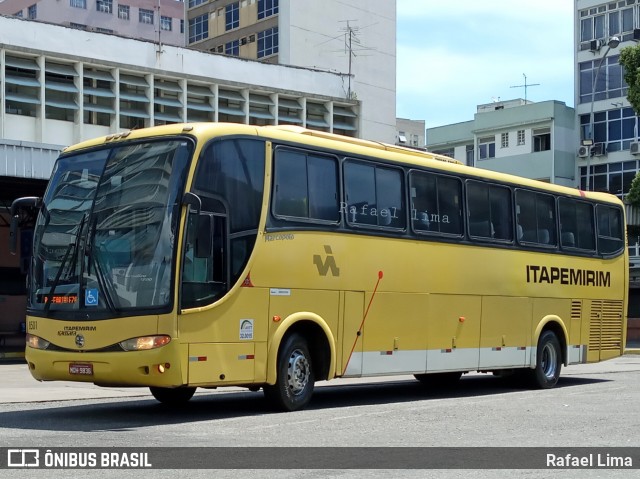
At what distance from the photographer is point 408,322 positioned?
59.0 feet

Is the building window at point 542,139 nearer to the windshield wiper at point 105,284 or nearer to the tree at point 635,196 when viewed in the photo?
the tree at point 635,196

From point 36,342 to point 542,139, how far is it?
56379 millimetres

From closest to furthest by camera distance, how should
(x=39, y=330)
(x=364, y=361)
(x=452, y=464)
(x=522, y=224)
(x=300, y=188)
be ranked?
(x=452, y=464) < (x=39, y=330) < (x=300, y=188) < (x=364, y=361) < (x=522, y=224)

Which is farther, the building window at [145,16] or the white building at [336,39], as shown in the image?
the building window at [145,16]

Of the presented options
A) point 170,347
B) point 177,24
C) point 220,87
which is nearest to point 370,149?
point 170,347

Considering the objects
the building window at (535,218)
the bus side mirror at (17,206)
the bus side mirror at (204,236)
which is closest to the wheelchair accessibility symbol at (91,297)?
the bus side mirror at (204,236)

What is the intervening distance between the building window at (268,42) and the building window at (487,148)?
16.3m

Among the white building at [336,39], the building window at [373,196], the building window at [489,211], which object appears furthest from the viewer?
the white building at [336,39]

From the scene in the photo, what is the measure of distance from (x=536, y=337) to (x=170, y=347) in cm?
936

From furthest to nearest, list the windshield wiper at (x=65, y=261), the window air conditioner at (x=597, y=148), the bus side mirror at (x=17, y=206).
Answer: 1. the window air conditioner at (x=597, y=148)
2. the bus side mirror at (x=17, y=206)
3. the windshield wiper at (x=65, y=261)

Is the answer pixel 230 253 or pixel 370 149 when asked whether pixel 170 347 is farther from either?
pixel 370 149

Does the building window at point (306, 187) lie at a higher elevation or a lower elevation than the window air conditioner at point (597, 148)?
lower

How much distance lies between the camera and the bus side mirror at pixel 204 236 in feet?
46.2

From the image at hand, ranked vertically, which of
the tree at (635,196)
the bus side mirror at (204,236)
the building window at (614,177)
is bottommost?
the bus side mirror at (204,236)
